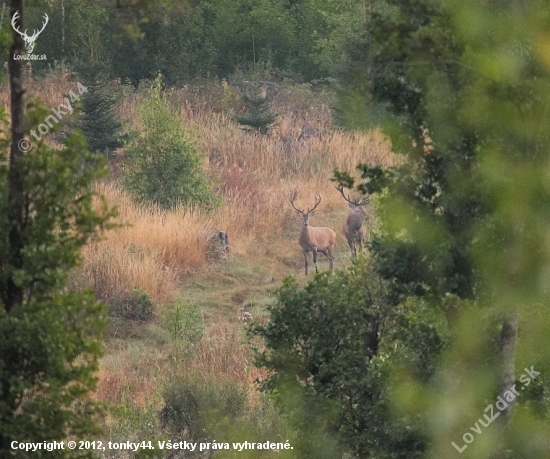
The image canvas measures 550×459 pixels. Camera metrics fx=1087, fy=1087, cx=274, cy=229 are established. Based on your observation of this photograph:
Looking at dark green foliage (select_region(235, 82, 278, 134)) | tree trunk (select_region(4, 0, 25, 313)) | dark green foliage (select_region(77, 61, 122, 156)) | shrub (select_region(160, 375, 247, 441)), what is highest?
tree trunk (select_region(4, 0, 25, 313))

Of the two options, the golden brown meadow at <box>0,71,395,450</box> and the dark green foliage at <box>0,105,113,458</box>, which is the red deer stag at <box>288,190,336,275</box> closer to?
the golden brown meadow at <box>0,71,395,450</box>

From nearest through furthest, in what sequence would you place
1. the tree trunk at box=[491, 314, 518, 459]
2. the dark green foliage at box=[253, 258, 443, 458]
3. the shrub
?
the tree trunk at box=[491, 314, 518, 459], the dark green foliage at box=[253, 258, 443, 458], the shrub

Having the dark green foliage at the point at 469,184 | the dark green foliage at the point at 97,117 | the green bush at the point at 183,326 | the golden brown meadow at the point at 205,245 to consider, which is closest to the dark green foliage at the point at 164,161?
the golden brown meadow at the point at 205,245

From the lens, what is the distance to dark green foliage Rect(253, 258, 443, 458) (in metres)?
6.54

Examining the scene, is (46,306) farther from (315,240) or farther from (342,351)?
(315,240)

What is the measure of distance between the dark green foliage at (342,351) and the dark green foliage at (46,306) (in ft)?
5.24

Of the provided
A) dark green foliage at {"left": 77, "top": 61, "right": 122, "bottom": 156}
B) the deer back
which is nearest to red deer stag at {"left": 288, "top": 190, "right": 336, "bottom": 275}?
the deer back

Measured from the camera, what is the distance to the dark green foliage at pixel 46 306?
5.39 m

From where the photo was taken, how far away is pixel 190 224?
1853 cm

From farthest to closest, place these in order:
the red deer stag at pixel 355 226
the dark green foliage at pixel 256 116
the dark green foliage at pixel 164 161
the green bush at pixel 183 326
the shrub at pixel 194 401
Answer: the dark green foliage at pixel 256 116 → the dark green foliage at pixel 164 161 → the red deer stag at pixel 355 226 → the green bush at pixel 183 326 → the shrub at pixel 194 401

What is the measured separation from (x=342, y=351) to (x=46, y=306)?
2.23m

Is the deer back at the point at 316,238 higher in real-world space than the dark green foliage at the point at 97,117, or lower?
lower

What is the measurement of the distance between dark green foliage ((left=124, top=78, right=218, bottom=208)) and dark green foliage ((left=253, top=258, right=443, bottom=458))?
12446 millimetres

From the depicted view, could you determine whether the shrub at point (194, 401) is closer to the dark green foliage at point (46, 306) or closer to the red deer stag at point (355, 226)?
the dark green foliage at point (46, 306)
